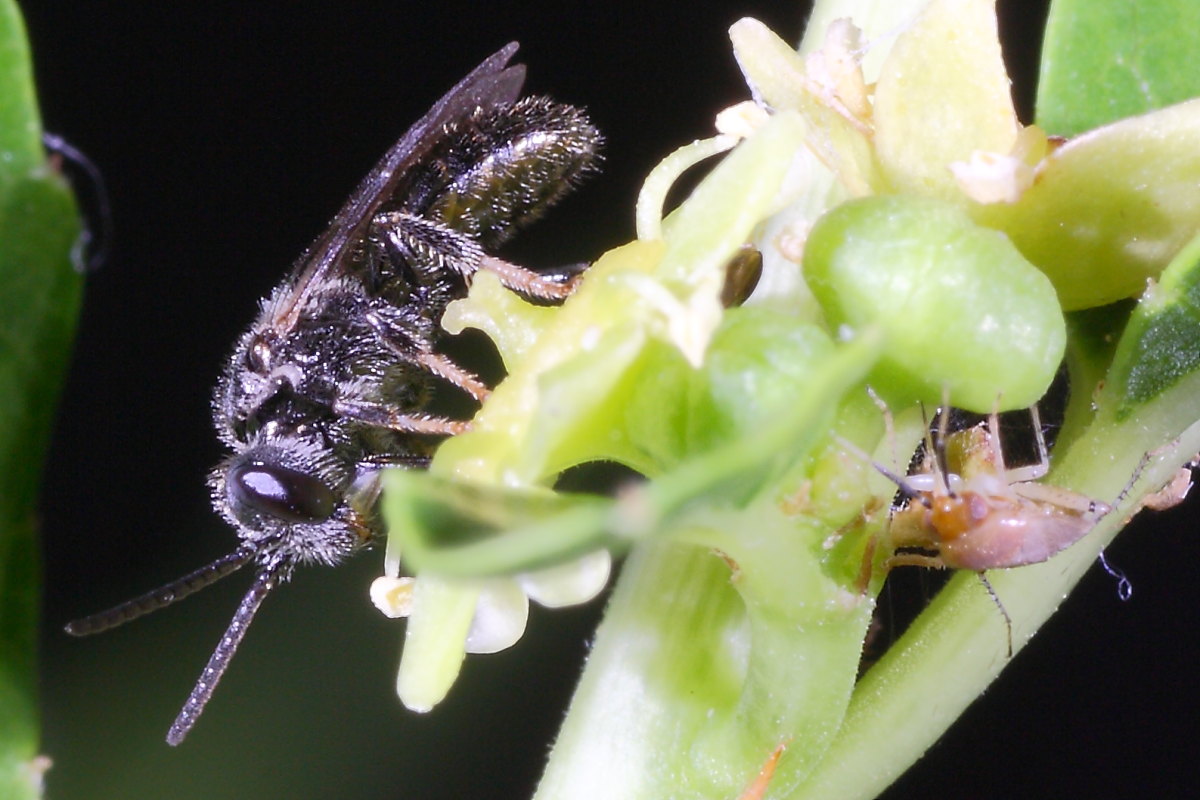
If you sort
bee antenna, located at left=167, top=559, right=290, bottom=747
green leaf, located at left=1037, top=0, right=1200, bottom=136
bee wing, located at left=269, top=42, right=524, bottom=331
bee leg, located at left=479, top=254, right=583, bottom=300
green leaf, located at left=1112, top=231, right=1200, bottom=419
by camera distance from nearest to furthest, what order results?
green leaf, located at left=1112, top=231, right=1200, bottom=419, green leaf, located at left=1037, top=0, right=1200, bottom=136, bee leg, located at left=479, top=254, right=583, bottom=300, bee antenna, located at left=167, top=559, right=290, bottom=747, bee wing, located at left=269, top=42, right=524, bottom=331

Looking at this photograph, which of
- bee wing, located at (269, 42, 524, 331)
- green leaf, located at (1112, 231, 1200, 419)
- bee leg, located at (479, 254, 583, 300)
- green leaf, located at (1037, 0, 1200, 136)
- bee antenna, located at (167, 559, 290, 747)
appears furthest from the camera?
bee wing, located at (269, 42, 524, 331)

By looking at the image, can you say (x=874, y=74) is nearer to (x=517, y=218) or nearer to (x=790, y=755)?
(x=790, y=755)

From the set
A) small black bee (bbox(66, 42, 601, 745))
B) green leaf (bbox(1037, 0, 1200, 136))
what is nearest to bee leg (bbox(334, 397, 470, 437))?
small black bee (bbox(66, 42, 601, 745))

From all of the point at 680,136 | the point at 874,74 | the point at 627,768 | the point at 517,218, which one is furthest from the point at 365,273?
the point at 680,136

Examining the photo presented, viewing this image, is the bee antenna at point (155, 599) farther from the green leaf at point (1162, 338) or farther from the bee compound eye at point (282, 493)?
the green leaf at point (1162, 338)

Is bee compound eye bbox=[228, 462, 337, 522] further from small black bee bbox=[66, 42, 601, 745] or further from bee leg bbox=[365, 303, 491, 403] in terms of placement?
bee leg bbox=[365, 303, 491, 403]

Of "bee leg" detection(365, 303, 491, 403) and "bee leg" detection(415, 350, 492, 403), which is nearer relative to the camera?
"bee leg" detection(415, 350, 492, 403)

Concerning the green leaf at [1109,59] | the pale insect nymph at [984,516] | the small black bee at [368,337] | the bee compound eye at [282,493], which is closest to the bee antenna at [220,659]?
the small black bee at [368,337]

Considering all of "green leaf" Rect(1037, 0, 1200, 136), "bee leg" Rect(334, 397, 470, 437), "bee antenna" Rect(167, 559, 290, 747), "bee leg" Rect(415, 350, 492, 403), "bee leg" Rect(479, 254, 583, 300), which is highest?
"green leaf" Rect(1037, 0, 1200, 136)
